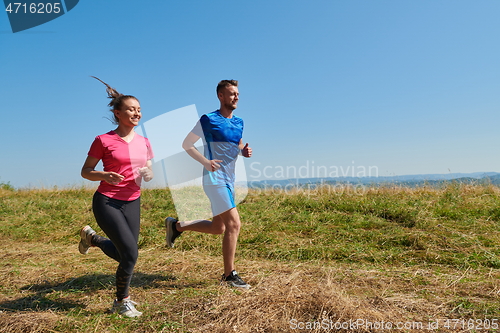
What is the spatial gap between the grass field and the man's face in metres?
2.12

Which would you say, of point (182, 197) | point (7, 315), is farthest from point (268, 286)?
point (182, 197)

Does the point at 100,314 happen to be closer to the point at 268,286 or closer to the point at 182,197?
the point at 268,286

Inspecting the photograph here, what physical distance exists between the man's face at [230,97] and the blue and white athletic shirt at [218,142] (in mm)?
150

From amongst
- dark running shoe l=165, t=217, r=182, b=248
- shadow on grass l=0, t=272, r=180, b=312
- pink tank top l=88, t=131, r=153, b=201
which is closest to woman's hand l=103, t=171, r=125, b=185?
pink tank top l=88, t=131, r=153, b=201

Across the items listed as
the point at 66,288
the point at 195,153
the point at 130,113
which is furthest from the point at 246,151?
the point at 66,288

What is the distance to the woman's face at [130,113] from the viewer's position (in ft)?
11.8

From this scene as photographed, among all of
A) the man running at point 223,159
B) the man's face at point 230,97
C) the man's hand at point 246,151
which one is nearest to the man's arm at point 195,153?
the man running at point 223,159

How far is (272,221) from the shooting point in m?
8.02

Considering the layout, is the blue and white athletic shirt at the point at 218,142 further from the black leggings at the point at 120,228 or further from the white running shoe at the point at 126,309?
the white running shoe at the point at 126,309

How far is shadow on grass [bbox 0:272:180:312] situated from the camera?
12.6ft

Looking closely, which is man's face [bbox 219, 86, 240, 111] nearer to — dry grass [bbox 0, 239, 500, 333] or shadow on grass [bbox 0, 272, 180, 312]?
dry grass [bbox 0, 239, 500, 333]

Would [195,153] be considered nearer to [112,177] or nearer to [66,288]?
[112,177]

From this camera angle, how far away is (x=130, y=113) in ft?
11.7

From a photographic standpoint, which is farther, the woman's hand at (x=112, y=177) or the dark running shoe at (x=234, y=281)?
the dark running shoe at (x=234, y=281)
